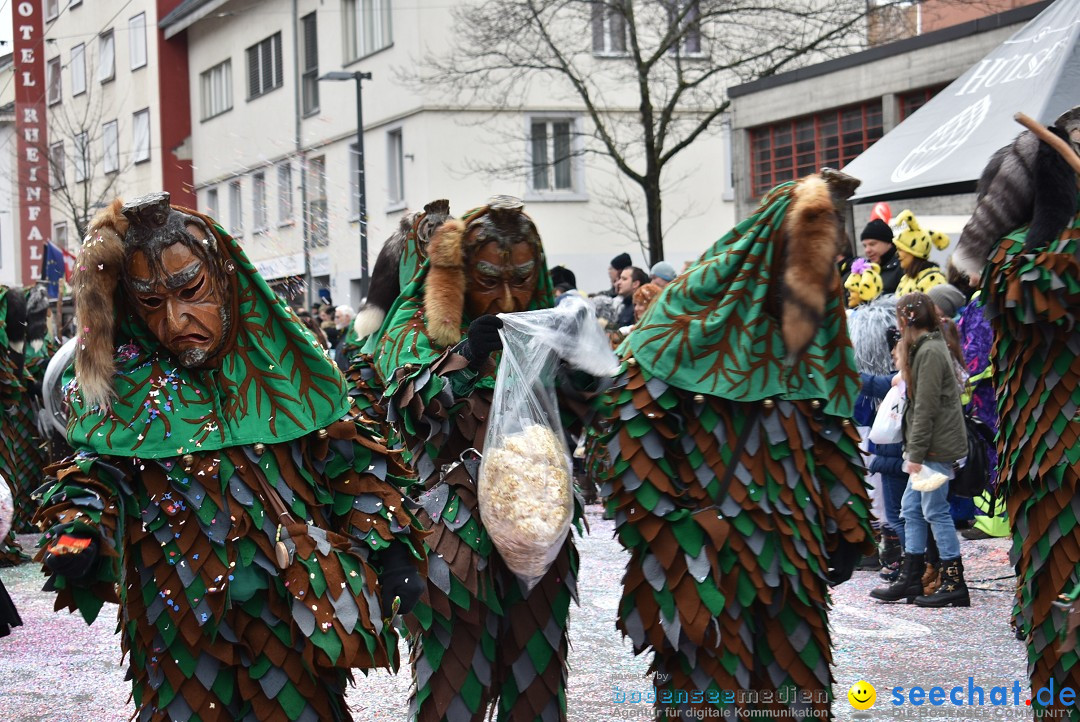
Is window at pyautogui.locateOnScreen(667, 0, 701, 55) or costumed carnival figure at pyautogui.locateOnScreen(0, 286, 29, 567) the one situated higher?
window at pyautogui.locateOnScreen(667, 0, 701, 55)

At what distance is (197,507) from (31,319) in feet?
28.3

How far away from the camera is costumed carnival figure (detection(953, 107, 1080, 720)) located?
13.0 feet

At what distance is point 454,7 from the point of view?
23.0 metres

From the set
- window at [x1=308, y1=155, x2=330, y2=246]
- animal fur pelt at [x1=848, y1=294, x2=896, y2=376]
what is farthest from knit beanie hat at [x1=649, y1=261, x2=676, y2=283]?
window at [x1=308, y1=155, x2=330, y2=246]

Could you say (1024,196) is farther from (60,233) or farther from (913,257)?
(60,233)

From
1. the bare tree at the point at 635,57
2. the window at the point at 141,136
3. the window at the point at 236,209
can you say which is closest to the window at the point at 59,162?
the window at the point at 141,136

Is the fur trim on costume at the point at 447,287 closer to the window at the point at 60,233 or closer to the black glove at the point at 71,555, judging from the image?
the black glove at the point at 71,555

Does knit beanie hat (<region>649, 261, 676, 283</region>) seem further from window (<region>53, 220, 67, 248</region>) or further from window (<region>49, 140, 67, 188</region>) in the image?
window (<region>53, 220, 67, 248</region>)

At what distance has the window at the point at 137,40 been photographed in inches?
1107

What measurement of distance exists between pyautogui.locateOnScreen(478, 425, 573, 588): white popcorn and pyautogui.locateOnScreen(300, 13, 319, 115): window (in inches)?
818

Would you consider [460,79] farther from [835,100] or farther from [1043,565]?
[1043,565]

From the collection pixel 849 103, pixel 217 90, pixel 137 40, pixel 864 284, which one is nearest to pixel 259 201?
pixel 864 284

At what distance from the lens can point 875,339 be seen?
329 inches

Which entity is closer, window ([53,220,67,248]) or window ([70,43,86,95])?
window ([70,43,86,95])
